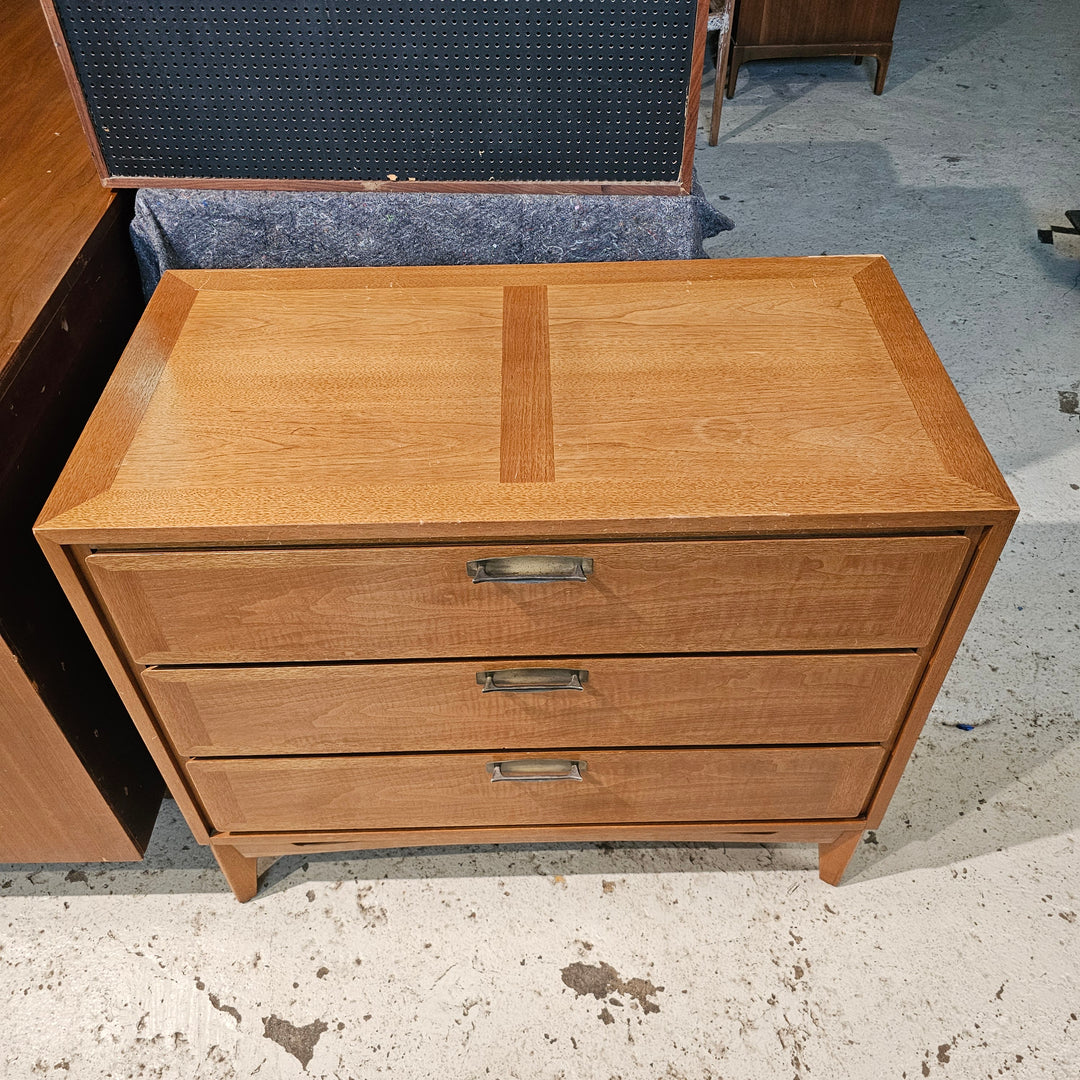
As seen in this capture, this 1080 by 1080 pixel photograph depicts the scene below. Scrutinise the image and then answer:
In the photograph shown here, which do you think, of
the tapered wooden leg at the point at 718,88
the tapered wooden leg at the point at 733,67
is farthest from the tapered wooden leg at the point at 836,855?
the tapered wooden leg at the point at 733,67

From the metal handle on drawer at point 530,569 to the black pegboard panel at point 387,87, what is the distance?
2.20 ft

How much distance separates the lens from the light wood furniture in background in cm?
108

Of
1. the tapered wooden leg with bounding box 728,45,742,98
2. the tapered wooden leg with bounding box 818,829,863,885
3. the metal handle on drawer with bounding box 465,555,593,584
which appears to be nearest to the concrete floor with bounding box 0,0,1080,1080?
the tapered wooden leg with bounding box 818,829,863,885

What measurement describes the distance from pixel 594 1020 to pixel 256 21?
56.0 inches

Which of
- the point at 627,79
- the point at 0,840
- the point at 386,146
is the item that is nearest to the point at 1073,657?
the point at 627,79

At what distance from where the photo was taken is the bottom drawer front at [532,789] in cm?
120

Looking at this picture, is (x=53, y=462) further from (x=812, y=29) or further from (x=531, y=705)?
(x=812, y=29)

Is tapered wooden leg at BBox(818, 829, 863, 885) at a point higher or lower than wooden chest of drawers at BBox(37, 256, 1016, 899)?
lower

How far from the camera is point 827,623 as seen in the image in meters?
1.04

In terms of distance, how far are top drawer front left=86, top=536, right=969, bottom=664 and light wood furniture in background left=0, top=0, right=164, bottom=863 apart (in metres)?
0.19

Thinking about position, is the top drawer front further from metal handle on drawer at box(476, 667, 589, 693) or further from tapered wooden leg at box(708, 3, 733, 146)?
tapered wooden leg at box(708, 3, 733, 146)

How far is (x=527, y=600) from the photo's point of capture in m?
1.00

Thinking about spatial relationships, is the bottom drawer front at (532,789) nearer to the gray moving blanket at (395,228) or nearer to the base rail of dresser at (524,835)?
the base rail of dresser at (524,835)

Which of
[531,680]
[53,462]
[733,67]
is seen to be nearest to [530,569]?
[531,680]
